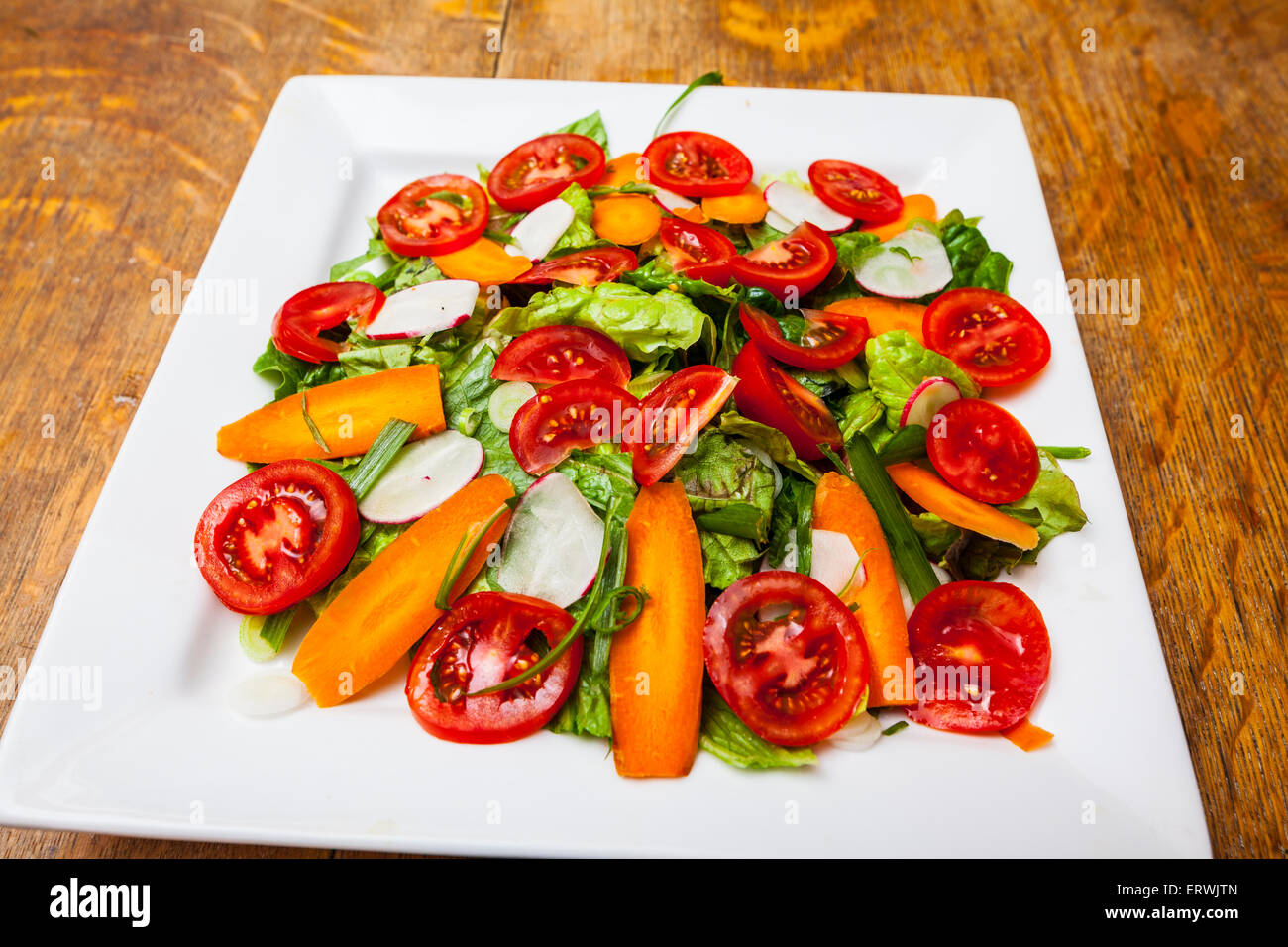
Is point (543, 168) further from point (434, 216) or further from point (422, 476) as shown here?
point (422, 476)

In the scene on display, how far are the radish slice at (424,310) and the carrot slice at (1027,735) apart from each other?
168 cm

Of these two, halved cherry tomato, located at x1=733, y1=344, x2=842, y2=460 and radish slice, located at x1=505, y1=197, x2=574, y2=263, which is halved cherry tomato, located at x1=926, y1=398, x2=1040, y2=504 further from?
radish slice, located at x1=505, y1=197, x2=574, y2=263

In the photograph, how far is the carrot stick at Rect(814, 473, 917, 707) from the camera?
1.92 m

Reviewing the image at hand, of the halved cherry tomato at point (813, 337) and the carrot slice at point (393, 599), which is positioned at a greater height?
the halved cherry tomato at point (813, 337)

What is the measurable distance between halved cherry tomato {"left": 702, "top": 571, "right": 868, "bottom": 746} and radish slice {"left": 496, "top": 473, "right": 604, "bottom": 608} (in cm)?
32

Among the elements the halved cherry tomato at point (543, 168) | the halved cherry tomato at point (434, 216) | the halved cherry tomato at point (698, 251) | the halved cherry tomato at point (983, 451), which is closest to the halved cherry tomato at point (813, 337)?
the halved cherry tomato at point (698, 251)

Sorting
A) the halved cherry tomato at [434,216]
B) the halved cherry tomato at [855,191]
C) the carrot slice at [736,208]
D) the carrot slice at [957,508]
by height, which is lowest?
the carrot slice at [957,508]

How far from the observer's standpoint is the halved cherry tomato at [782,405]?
Answer: 218 cm

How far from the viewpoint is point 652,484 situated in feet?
6.80

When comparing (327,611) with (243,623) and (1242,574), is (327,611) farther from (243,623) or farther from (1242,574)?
(1242,574)

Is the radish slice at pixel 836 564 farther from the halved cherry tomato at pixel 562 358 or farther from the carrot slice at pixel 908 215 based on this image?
the carrot slice at pixel 908 215

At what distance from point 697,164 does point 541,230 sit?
24.6 inches

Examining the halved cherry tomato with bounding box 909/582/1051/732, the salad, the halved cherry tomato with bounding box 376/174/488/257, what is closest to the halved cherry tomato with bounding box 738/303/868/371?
the salad

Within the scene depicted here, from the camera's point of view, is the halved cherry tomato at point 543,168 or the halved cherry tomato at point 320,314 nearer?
the halved cherry tomato at point 320,314
